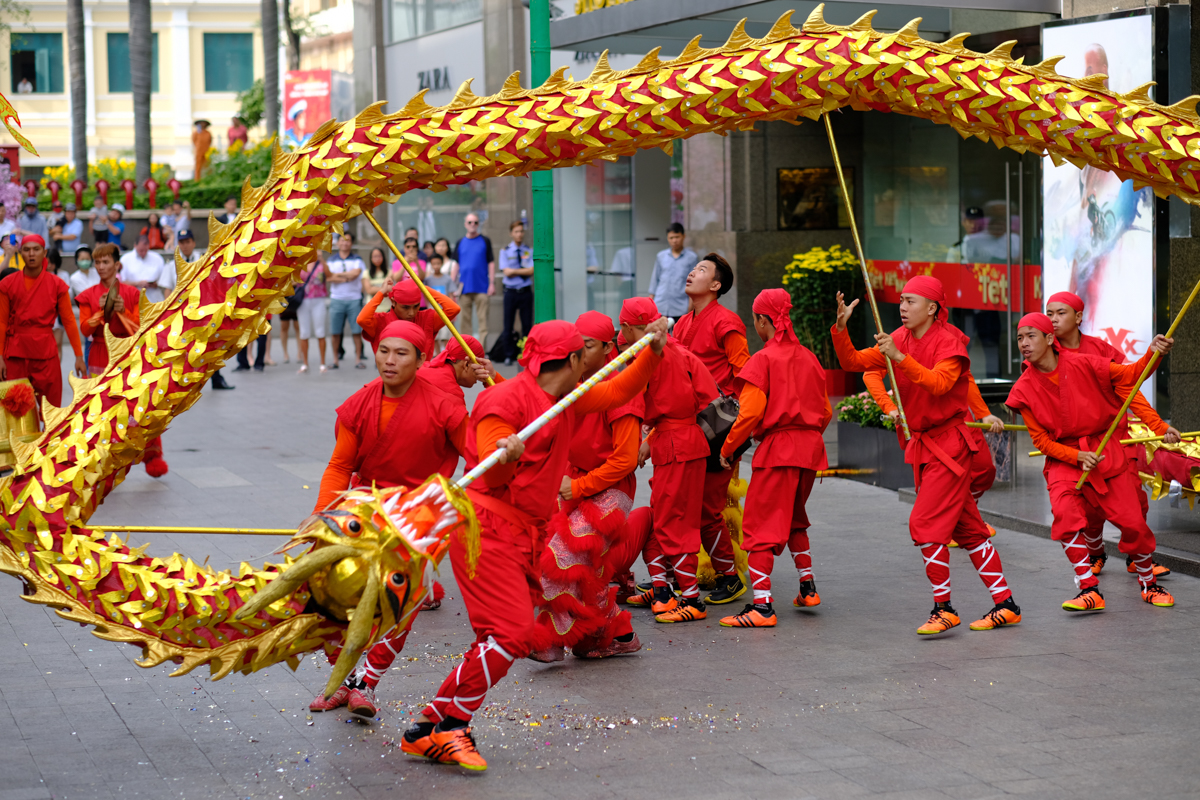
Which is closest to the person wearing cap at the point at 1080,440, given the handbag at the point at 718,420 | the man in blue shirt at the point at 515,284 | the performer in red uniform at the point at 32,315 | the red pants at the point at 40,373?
the handbag at the point at 718,420

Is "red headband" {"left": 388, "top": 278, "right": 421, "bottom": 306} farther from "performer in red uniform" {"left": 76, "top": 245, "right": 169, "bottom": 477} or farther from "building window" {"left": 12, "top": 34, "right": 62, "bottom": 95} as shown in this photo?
"building window" {"left": 12, "top": 34, "right": 62, "bottom": 95}

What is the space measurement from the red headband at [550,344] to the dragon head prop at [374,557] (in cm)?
97

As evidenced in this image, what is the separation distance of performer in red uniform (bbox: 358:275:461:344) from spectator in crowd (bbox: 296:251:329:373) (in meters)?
11.9

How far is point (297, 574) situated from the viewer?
16.4ft

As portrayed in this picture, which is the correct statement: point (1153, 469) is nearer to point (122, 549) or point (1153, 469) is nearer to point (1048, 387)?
point (1048, 387)

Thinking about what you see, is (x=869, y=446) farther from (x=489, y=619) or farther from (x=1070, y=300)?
(x=489, y=619)

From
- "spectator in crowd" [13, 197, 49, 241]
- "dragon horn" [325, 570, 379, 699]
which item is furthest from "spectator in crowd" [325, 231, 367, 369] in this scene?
"dragon horn" [325, 570, 379, 699]

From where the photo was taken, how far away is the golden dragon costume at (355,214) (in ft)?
16.9

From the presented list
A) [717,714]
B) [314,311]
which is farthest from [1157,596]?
[314,311]

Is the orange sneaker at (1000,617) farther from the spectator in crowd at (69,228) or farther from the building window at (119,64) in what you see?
the building window at (119,64)

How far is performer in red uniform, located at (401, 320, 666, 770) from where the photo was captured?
5594 millimetres

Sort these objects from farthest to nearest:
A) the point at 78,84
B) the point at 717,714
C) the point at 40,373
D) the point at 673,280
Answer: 1. the point at 78,84
2. the point at 673,280
3. the point at 40,373
4. the point at 717,714

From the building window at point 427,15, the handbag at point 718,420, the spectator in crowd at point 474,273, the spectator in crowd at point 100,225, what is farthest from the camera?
the spectator in crowd at point 100,225

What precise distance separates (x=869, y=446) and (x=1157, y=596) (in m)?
4.19
